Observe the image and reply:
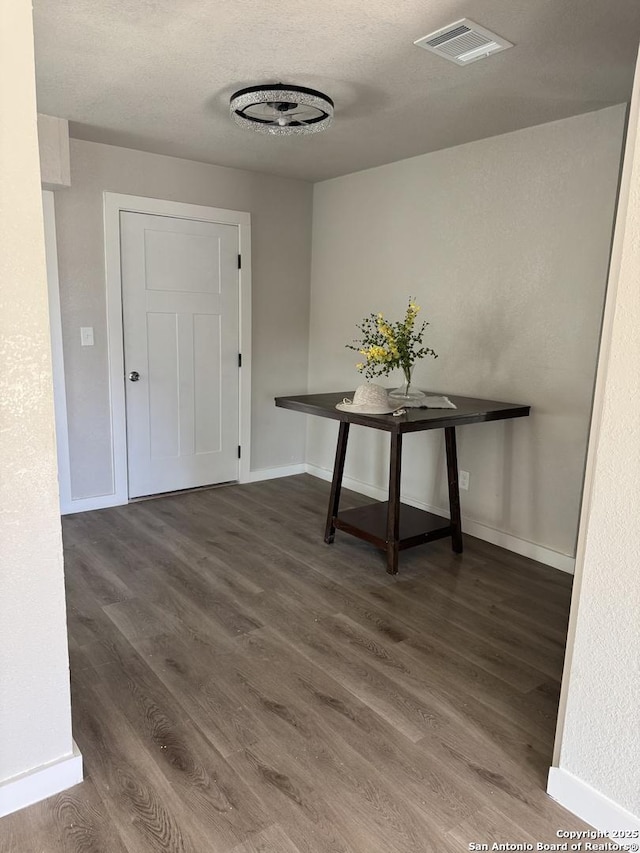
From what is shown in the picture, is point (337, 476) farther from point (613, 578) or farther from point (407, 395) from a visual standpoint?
point (613, 578)

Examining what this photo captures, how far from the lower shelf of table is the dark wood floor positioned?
0.15 m

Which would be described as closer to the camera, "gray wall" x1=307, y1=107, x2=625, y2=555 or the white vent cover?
the white vent cover

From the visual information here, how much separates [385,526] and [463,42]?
2.27 m

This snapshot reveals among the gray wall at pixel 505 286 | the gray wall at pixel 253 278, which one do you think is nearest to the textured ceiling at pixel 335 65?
the gray wall at pixel 505 286

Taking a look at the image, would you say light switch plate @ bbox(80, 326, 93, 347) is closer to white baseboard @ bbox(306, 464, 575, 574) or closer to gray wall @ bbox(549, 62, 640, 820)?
white baseboard @ bbox(306, 464, 575, 574)

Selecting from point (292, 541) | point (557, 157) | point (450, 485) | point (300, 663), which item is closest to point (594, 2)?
point (557, 157)

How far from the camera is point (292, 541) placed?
11.5 ft

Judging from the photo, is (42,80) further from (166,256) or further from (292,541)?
(292,541)

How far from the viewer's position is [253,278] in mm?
4441

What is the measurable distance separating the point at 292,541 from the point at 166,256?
209 cm

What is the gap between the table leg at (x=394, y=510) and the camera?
3.00 m

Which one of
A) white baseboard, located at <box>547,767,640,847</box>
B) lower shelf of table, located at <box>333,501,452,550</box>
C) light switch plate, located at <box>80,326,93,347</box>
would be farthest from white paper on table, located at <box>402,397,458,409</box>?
light switch plate, located at <box>80,326,93,347</box>

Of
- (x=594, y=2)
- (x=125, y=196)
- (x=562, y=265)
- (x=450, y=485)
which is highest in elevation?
(x=594, y=2)

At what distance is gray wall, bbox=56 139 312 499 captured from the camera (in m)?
3.66
